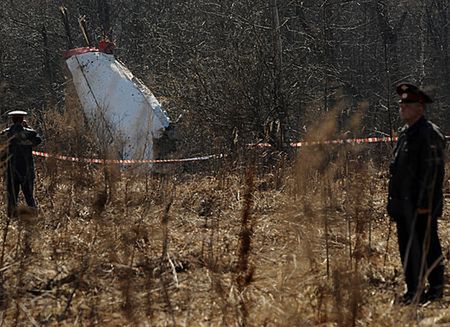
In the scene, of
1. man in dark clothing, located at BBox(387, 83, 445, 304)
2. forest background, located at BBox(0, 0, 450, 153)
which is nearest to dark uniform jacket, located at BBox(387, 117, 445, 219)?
man in dark clothing, located at BBox(387, 83, 445, 304)

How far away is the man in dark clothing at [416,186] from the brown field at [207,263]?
0.71 ft

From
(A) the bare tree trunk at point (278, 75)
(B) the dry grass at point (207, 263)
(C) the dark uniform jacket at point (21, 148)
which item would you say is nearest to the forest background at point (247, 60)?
(A) the bare tree trunk at point (278, 75)

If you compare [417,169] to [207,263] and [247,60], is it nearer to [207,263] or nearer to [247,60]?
[207,263]

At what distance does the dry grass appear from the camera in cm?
413

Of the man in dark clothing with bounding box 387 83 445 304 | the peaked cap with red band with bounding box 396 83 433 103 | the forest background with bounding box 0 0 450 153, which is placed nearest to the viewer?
the man in dark clothing with bounding box 387 83 445 304

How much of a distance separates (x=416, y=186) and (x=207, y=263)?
1.82 metres

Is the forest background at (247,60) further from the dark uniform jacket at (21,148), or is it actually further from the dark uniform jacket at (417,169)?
the dark uniform jacket at (21,148)

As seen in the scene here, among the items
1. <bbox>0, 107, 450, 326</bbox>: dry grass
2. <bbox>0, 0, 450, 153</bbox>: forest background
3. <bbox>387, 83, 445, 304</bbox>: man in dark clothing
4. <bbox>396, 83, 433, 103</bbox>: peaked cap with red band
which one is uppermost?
<bbox>0, 0, 450, 153</bbox>: forest background

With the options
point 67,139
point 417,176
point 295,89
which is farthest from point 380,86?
point 417,176

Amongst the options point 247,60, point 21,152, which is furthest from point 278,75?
point 21,152

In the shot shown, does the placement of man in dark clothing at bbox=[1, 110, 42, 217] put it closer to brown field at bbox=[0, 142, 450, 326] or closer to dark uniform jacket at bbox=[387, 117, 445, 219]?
brown field at bbox=[0, 142, 450, 326]

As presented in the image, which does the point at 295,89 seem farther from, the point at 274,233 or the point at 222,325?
the point at 222,325

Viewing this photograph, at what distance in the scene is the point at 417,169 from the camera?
14.7 feet

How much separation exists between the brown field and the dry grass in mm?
12
